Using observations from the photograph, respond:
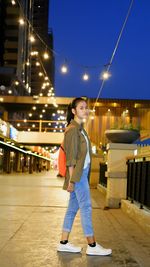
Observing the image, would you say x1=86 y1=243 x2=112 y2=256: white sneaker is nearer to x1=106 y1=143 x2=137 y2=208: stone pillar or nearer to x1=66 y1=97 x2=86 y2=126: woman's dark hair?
x1=66 y1=97 x2=86 y2=126: woman's dark hair

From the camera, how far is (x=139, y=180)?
8.01 meters

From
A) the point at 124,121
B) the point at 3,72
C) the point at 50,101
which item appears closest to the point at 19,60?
the point at 3,72

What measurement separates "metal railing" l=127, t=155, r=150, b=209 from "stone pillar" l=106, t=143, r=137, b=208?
1.39 ft

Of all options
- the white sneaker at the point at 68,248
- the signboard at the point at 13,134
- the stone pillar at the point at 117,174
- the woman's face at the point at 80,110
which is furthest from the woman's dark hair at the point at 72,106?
the signboard at the point at 13,134

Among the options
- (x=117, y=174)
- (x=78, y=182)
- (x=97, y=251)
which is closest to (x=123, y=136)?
(x=117, y=174)

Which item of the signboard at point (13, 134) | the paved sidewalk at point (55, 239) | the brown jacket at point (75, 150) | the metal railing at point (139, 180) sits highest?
the signboard at point (13, 134)

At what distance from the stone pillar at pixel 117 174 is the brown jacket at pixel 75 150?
4918 mm

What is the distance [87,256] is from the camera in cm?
495

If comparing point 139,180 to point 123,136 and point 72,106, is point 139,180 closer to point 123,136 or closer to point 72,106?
point 123,136

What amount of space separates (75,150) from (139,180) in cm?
332

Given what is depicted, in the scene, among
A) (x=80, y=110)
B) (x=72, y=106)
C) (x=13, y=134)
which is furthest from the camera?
(x=13, y=134)

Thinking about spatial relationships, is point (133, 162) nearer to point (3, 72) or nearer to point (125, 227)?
point (125, 227)

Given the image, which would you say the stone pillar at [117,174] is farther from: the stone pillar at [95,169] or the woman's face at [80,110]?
the stone pillar at [95,169]

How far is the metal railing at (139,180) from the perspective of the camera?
738 centimetres
